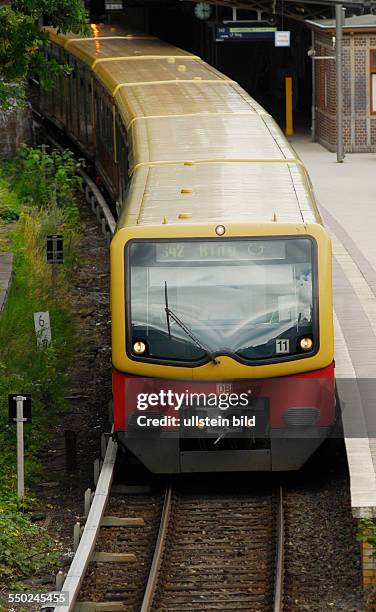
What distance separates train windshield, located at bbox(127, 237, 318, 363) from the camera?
41.3 feet

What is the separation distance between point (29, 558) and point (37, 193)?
1537cm

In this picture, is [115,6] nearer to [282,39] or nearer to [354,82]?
[282,39]

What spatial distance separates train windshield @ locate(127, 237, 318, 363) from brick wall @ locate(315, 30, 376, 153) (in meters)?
19.6

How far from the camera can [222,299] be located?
12.7 meters

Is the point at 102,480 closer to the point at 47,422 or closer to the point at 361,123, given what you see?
the point at 47,422

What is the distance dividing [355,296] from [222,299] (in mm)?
5631

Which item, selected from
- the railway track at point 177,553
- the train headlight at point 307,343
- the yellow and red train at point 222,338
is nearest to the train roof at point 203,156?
the yellow and red train at point 222,338

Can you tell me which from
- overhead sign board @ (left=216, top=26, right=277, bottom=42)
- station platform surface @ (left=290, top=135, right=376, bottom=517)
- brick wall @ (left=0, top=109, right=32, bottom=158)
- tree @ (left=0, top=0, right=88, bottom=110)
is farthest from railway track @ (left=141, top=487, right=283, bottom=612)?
overhead sign board @ (left=216, top=26, right=277, bottom=42)

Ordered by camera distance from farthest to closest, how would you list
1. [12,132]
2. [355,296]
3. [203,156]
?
[12,132]
[355,296]
[203,156]

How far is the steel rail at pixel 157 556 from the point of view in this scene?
10594mm

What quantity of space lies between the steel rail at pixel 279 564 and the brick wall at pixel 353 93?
1988 centimetres

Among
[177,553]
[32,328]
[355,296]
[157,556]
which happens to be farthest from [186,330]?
[32,328]

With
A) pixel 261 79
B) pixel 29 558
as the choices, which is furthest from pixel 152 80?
pixel 261 79

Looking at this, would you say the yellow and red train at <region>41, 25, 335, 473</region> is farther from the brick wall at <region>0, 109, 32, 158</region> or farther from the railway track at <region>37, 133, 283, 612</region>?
the brick wall at <region>0, 109, 32, 158</region>
